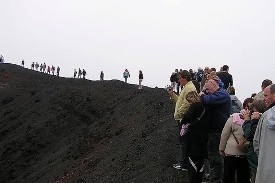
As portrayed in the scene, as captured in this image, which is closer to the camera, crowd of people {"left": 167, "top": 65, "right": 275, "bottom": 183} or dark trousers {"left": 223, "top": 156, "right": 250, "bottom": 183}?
crowd of people {"left": 167, "top": 65, "right": 275, "bottom": 183}

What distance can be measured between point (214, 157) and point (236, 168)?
2.65ft

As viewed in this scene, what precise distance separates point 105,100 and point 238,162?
30.8 m

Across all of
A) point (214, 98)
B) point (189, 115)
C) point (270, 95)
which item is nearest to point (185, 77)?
point (214, 98)

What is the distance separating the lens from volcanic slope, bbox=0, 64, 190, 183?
14562 mm

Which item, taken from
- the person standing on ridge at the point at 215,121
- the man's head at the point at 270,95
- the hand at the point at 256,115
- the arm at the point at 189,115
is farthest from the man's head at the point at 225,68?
the man's head at the point at 270,95

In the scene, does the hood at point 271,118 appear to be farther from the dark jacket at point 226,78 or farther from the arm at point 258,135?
the dark jacket at point 226,78

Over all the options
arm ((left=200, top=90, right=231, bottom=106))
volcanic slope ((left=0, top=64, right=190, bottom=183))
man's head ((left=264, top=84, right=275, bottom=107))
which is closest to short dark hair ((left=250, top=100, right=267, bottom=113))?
man's head ((left=264, top=84, right=275, bottom=107))

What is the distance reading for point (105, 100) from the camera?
3806 centimetres

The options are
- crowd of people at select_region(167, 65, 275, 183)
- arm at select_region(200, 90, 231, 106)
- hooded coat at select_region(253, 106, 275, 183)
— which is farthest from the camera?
arm at select_region(200, 90, 231, 106)

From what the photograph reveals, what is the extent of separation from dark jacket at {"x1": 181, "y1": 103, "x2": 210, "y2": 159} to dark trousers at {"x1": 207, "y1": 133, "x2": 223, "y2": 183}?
0.78 ft

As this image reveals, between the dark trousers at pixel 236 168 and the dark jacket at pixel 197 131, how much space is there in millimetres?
673

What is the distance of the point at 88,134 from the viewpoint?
95.3 ft

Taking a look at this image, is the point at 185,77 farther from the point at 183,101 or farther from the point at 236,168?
the point at 236,168

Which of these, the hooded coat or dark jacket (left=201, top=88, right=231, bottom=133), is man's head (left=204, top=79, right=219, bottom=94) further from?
the hooded coat
